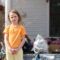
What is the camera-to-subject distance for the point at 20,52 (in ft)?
17.8

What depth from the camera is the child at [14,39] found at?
5.35 metres

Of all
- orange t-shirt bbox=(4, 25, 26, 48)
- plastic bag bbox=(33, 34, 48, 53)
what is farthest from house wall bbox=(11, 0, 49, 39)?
orange t-shirt bbox=(4, 25, 26, 48)

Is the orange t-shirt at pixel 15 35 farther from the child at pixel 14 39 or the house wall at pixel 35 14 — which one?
the house wall at pixel 35 14

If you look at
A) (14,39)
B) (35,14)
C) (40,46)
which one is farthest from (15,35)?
(35,14)

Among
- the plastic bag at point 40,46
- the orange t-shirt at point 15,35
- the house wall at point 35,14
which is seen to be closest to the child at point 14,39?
the orange t-shirt at point 15,35

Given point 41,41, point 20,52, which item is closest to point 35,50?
point 41,41

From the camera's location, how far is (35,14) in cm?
848

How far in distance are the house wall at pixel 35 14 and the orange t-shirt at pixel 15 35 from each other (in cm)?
291

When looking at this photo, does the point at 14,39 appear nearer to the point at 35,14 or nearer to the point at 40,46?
the point at 40,46

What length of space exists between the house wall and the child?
2.92 metres

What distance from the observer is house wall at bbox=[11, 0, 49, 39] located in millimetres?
8398

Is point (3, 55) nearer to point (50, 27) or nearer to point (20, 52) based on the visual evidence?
point (20, 52)

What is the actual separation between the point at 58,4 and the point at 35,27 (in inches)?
35.1

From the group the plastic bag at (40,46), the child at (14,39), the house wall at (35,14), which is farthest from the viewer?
the house wall at (35,14)
